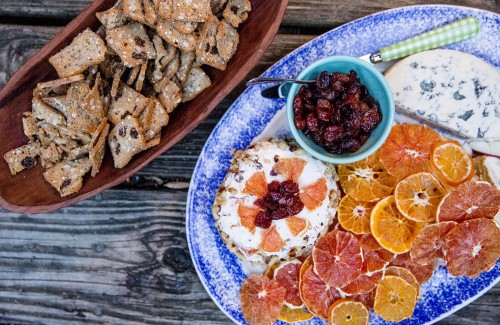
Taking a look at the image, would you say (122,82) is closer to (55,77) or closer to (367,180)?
(55,77)

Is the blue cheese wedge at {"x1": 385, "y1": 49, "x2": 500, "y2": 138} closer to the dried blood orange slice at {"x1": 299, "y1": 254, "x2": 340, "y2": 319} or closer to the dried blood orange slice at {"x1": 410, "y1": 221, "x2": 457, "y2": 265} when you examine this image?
the dried blood orange slice at {"x1": 410, "y1": 221, "x2": 457, "y2": 265}

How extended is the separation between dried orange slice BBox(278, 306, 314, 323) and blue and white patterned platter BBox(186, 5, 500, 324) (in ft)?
0.26

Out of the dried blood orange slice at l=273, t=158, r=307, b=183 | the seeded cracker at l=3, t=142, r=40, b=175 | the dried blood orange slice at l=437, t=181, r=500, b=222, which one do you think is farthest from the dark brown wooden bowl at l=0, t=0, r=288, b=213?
the dried blood orange slice at l=437, t=181, r=500, b=222

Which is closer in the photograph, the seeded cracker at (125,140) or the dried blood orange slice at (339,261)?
the seeded cracker at (125,140)

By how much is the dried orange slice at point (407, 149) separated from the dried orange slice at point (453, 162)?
40 mm

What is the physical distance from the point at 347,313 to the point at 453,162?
606 mm

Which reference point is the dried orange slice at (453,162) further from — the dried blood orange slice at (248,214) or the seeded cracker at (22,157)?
the seeded cracker at (22,157)

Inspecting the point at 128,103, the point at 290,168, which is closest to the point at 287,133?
the point at 290,168

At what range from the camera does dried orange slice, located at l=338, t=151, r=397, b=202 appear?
1.69 m

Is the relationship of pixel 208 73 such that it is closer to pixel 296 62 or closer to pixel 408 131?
pixel 296 62

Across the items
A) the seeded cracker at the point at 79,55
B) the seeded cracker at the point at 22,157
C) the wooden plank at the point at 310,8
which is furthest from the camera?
the wooden plank at the point at 310,8

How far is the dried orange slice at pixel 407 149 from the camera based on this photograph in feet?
5.51

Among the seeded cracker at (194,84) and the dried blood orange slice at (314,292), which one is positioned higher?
the seeded cracker at (194,84)

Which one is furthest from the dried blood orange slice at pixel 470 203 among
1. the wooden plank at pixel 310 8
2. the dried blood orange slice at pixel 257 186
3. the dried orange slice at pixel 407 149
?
the wooden plank at pixel 310 8
